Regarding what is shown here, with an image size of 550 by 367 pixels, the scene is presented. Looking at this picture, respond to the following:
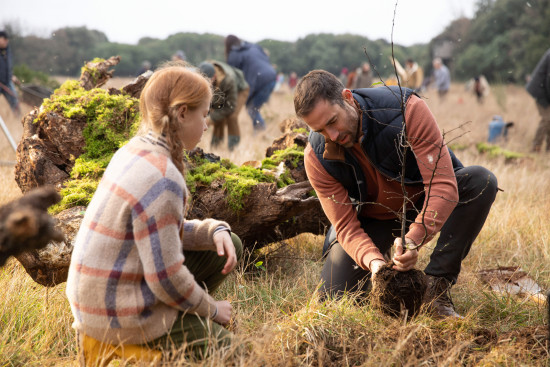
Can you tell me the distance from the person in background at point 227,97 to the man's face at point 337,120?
4.76 metres

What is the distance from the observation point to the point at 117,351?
2031mm

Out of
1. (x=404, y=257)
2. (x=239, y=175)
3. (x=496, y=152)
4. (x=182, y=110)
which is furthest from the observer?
(x=496, y=152)

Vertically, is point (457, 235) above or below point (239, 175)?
below

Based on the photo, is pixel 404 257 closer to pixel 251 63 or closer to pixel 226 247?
pixel 226 247

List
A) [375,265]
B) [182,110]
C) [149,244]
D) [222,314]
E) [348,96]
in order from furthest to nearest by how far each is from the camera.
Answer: [348,96]
[375,265]
[222,314]
[182,110]
[149,244]

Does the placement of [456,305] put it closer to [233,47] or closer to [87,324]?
[87,324]

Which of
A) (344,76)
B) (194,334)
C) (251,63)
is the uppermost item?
(251,63)

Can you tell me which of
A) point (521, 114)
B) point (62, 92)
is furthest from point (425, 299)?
point (521, 114)

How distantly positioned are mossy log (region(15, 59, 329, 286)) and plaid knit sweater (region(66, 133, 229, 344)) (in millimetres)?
1313

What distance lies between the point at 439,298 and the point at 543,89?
6.76m

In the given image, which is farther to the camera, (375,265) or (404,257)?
(375,265)

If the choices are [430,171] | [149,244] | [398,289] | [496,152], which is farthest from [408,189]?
[496,152]

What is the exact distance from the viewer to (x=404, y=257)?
251cm

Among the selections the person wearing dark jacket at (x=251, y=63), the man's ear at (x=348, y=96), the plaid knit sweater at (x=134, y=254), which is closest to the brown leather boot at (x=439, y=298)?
the man's ear at (x=348, y=96)
